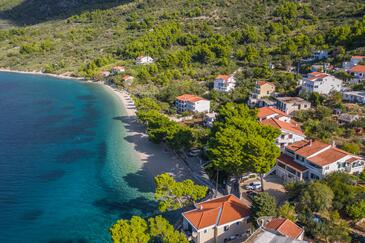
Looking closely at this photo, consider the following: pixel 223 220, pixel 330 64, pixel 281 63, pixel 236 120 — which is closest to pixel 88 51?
pixel 281 63

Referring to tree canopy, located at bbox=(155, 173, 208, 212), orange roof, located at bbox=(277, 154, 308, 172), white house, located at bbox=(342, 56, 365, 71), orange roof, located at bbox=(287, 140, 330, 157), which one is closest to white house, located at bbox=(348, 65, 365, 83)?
white house, located at bbox=(342, 56, 365, 71)

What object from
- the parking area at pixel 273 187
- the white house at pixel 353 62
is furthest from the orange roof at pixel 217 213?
the white house at pixel 353 62

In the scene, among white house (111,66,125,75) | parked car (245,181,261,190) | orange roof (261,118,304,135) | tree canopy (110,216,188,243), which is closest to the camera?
tree canopy (110,216,188,243)

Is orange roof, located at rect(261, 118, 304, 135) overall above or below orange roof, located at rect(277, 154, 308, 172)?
above

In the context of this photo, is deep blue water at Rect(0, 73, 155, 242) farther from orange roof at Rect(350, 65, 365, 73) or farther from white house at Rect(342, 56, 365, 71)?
white house at Rect(342, 56, 365, 71)

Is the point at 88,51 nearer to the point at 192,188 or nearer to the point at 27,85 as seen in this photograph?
the point at 27,85

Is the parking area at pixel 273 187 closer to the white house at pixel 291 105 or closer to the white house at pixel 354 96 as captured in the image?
the white house at pixel 291 105
